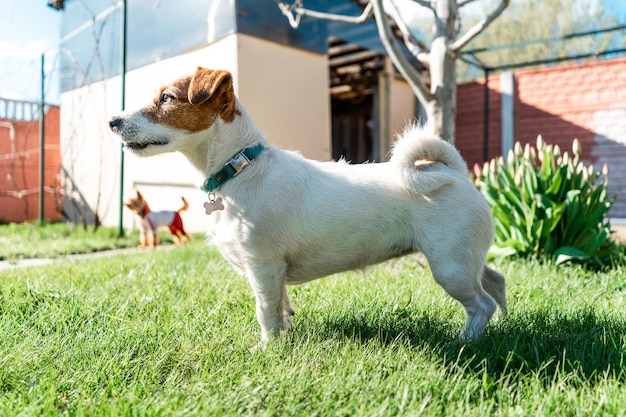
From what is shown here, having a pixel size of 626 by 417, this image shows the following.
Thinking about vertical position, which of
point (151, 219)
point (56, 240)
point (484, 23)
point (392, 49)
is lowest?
point (56, 240)

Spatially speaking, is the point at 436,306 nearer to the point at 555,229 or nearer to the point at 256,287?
the point at 256,287

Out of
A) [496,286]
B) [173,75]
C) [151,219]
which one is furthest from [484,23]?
[151,219]

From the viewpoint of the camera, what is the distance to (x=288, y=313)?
8.32 ft

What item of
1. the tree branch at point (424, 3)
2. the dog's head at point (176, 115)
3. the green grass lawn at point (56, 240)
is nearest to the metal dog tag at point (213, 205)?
the dog's head at point (176, 115)

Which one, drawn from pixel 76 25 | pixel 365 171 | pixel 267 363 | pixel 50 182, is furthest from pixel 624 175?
pixel 50 182

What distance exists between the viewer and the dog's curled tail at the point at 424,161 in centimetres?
223

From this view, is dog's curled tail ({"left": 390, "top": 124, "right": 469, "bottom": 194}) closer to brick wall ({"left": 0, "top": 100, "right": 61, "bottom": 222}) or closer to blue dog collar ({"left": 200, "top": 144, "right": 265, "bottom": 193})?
blue dog collar ({"left": 200, "top": 144, "right": 265, "bottom": 193})

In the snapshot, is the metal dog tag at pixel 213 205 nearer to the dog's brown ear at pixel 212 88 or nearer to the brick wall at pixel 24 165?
the dog's brown ear at pixel 212 88

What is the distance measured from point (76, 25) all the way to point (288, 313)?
8.04m

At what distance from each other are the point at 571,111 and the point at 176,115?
9.52 meters

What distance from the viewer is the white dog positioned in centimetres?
213

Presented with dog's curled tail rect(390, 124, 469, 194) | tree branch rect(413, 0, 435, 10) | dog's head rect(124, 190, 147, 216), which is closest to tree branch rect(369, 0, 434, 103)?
tree branch rect(413, 0, 435, 10)

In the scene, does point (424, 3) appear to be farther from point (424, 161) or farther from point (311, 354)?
point (311, 354)

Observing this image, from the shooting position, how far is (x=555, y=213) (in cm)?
386
